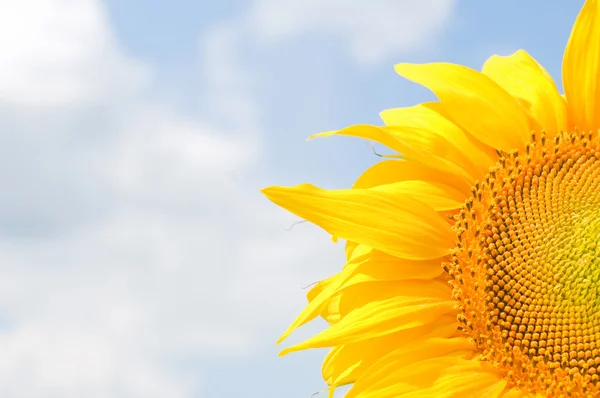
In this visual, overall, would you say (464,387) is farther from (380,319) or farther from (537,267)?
(537,267)

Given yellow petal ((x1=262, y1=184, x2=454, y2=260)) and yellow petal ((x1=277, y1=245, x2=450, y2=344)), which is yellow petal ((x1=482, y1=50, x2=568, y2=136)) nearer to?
yellow petal ((x1=262, y1=184, x2=454, y2=260))

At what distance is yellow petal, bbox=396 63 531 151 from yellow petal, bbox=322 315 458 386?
787 mm

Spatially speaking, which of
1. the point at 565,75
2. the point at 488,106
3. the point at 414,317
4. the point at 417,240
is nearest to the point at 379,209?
the point at 417,240

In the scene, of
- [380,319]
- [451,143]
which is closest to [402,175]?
[451,143]

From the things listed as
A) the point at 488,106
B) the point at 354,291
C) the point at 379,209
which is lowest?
the point at 354,291

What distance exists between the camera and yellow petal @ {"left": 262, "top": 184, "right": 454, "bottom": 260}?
3211 millimetres

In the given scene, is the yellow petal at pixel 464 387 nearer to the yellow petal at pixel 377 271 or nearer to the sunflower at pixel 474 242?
the sunflower at pixel 474 242

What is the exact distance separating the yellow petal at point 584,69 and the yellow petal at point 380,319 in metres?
1.01

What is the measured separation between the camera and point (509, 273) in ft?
10.3

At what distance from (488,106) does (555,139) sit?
31 centimetres

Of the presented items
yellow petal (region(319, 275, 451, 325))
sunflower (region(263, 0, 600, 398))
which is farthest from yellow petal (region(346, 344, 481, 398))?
yellow petal (region(319, 275, 451, 325))

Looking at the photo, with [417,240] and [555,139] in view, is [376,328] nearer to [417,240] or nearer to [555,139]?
[417,240]

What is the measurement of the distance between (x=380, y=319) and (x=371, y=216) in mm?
409

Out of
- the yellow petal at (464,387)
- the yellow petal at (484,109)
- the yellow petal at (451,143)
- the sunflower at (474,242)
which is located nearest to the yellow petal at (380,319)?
the sunflower at (474,242)
